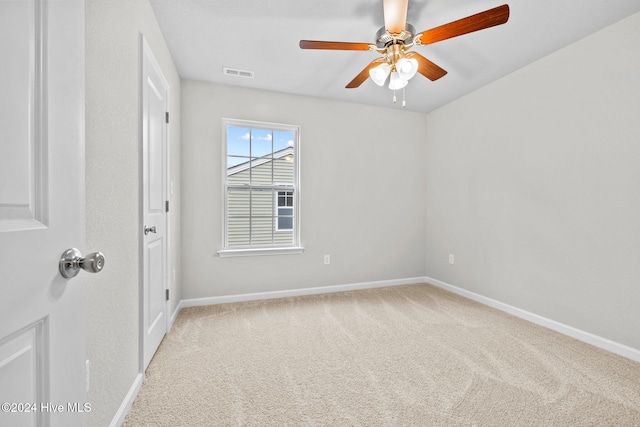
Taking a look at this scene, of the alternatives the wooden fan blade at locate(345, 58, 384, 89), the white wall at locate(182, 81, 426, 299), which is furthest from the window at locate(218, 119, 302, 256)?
the wooden fan blade at locate(345, 58, 384, 89)

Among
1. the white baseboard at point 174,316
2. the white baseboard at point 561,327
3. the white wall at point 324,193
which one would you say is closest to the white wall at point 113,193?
the white baseboard at point 174,316

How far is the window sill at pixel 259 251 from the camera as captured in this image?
3.31m

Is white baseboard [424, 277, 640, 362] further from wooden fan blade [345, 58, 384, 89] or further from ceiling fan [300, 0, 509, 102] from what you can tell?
wooden fan blade [345, 58, 384, 89]

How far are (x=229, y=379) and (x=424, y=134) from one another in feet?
12.9

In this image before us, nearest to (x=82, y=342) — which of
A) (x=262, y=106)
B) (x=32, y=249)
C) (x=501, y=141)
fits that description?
(x=32, y=249)

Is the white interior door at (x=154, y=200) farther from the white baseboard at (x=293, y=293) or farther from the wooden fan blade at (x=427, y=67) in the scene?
the wooden fan blade at (x=427, y=67)

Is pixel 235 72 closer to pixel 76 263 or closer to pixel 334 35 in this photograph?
pixel 334 35

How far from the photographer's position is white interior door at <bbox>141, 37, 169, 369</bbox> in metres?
1.87

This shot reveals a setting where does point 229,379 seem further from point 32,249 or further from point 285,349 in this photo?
point 32,249

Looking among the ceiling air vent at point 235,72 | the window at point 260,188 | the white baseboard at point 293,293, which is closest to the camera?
the ceiling air vent at point 235,72

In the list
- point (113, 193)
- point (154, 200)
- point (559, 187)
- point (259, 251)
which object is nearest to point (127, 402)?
point (113, 193)

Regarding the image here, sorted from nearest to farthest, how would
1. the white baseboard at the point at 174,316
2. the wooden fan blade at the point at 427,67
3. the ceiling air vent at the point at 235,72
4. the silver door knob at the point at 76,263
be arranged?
the silver door knob at the point at 76,263
the wooden fan blade at the point at 427,67
the white baseboard at the point at 174,316
the ceiling air vent at the point at 235,72

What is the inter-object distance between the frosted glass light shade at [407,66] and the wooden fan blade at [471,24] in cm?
12

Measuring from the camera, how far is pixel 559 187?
8.55ft
